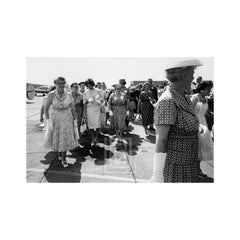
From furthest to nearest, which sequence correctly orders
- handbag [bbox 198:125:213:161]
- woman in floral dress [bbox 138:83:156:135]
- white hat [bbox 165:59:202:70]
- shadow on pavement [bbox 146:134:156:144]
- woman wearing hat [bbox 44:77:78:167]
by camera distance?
1. woman in floral dress [bbox 138:83:156:135]
2. shadow on pavement [bbox 146:134:156:144]
3. woman wearing hat [bbox 44:77:78:167]
4. handbag [bbox 198:125:213:161]
5. white hat [bbox 165:59:202:70]

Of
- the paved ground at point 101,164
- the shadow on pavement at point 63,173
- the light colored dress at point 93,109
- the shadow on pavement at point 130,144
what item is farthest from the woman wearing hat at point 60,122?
the shadow on pavement at point 130,144

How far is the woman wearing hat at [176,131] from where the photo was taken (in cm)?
190

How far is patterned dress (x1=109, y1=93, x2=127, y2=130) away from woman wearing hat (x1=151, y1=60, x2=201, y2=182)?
4321 mm

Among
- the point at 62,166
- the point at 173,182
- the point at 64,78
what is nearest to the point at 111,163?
the point at 62,166

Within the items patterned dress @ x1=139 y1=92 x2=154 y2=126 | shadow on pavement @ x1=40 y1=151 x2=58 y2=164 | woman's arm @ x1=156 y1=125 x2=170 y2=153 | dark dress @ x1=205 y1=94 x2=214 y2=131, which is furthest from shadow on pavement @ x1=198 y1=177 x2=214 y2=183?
patterned dress @ x1=139 y1=92 x2=154 y2=126

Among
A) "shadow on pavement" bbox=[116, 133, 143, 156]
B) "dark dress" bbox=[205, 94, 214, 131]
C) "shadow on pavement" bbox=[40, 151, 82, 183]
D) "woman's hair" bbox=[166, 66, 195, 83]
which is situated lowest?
"shadow on pavement" bbox=[40, 151, 82, 183]

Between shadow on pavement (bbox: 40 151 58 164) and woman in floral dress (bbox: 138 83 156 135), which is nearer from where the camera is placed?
shadow on pavement (bbox: 40 151 58 164)

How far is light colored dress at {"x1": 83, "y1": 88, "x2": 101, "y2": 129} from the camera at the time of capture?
6074 mm

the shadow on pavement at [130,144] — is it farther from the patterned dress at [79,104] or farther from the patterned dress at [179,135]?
the patterned dress at [179,135]

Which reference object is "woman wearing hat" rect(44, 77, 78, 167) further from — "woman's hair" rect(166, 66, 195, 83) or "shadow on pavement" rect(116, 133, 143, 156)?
"woman's hair" rect(166, 66, 195, 83)

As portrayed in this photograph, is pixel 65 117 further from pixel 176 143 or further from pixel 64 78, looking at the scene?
pixel 176 143

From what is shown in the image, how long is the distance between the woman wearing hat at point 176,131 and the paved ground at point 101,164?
6.62ft

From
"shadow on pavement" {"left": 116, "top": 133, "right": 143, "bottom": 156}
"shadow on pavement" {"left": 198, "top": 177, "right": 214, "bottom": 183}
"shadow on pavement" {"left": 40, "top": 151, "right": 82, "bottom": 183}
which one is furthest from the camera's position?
"shadow on pavement" {"left": 116, "top": 133, "right": 143, "bottom": 156}

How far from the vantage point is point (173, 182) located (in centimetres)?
216
